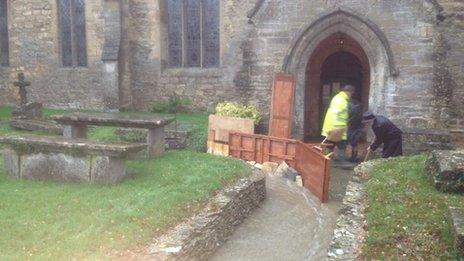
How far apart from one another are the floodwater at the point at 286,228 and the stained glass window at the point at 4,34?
45.8ft

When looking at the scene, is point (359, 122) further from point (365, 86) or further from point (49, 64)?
point (49, 64)

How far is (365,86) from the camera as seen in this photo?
15.0 metres

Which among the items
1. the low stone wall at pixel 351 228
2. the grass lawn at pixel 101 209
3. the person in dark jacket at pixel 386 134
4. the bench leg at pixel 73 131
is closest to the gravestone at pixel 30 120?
the bench leg at pixel 73 131

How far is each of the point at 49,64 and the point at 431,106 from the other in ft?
45.6

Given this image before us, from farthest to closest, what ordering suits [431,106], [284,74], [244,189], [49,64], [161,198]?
[49,64] → [284,74] → [431,106] → [244,189] → [161,198]

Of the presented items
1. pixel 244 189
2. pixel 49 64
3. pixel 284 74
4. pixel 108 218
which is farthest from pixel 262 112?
pixel 49 64

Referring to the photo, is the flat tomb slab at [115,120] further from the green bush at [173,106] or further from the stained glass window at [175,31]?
the stained glass window at [175,31]

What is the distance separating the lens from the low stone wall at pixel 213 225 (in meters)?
5.51

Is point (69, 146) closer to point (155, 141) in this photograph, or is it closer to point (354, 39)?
point (155, 141)

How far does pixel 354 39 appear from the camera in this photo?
504 inches

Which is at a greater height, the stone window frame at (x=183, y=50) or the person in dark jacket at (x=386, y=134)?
the stone window frame at (x=183, y=50)

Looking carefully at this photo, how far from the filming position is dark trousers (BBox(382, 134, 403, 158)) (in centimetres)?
1040

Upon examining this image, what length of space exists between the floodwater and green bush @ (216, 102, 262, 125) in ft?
11.3

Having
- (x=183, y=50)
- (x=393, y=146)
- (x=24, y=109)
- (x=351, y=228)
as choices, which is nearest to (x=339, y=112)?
(x=393, y=146)
